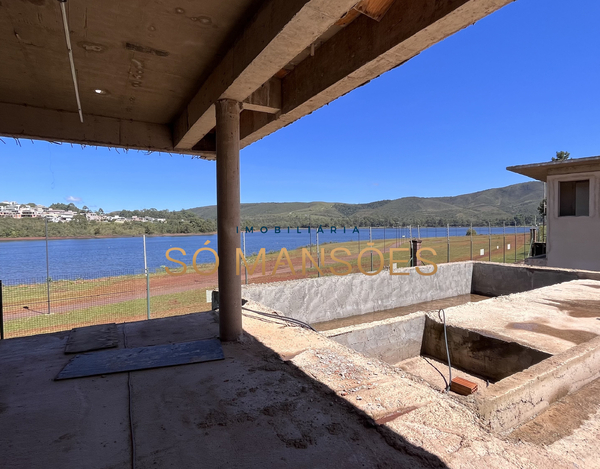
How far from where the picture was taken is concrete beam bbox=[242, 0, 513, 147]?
2822 millimetres

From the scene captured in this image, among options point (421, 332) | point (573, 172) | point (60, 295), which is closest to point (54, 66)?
point (421, 332)

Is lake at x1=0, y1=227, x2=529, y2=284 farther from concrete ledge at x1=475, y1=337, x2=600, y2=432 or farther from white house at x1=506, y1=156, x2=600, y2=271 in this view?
concrete ledge at x1=475, y1=337, x2=600, y2=432

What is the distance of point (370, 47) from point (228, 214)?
9.53 ft

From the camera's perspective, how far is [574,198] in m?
14.8

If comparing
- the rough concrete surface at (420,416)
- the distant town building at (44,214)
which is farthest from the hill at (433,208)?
the rough concrete surface at (420,416)

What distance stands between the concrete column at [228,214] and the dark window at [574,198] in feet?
53.6

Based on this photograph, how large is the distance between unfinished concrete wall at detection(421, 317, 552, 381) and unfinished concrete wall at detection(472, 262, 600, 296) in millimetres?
7738

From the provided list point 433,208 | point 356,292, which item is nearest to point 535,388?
point 356,292

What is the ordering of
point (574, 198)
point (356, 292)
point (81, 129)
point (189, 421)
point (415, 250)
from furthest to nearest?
point (574, 198), point (415, 250), point (356, 292), point (81, 129), point (189, 421)

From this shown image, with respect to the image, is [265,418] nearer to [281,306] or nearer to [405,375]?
[405,375]

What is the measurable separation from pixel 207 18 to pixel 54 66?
2543 millimetres

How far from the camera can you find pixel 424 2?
2957 millimetres

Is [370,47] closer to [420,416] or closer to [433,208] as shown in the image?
[420,416]

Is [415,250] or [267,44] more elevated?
[267,44]
